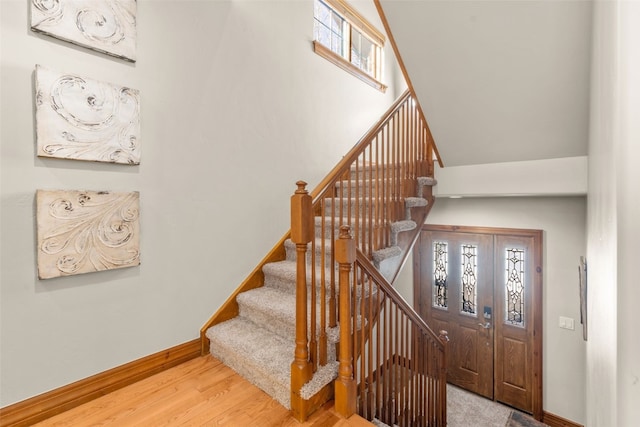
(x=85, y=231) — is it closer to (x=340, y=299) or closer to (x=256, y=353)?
(x=256, y=353)

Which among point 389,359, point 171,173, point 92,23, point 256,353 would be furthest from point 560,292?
point 92,23

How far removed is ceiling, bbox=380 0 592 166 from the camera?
173cm

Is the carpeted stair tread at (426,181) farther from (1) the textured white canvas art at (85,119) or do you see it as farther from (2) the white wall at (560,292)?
(1) the textured white canvas art at (85,119)

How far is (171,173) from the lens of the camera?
2.03 metres

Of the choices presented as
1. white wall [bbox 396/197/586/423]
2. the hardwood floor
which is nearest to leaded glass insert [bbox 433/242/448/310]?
white wall [bbox 396/197/586/423]

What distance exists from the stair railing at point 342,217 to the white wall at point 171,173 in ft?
2.22

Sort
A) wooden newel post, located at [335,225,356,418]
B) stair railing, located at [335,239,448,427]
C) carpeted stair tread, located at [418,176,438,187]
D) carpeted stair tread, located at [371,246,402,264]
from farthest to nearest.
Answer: carpeted stair tread, located at [418,176,438,187], carpeted stair tread, located at [371,246,402,264], stair railing, located at [335,239,448,427], wooden newel post, located at [335,225,356,418]

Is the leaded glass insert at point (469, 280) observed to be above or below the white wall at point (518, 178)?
below

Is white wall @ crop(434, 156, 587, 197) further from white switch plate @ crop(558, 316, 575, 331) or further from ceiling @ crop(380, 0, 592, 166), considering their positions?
white switch plate @ crop(558, 316, 575, 331)

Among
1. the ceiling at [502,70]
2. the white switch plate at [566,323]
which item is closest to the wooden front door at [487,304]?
the white switch plate at [566,323]

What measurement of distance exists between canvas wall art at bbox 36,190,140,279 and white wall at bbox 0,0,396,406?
1.9 inches

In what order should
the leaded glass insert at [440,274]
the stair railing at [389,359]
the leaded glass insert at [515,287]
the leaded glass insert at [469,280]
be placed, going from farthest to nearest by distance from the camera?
1. the leaded glass insert at [440,274]
2. the leaded glass insert at [469,280]
3. the leaded glass insert at [515,287]
4. the stair railing at [389,359]

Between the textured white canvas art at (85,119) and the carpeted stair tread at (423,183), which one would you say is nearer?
the textured white canvas art at (85,119)

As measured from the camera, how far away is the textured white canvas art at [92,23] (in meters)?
1.53
